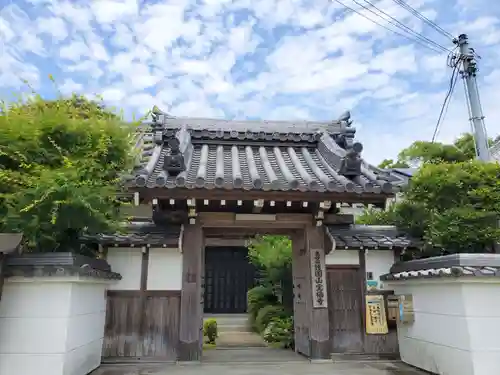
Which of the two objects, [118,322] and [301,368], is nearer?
[301,368]

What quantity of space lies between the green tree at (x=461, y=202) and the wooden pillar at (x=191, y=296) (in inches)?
165

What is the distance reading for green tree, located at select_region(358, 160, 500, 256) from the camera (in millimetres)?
6477

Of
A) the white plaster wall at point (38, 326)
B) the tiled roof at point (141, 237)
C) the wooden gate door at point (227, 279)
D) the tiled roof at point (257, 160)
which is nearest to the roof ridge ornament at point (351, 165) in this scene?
the tiled roof at point (257, 160)

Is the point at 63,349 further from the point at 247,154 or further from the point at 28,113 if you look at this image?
the point at 247,154

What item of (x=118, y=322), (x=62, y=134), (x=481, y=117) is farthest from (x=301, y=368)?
(x=481, y=117)

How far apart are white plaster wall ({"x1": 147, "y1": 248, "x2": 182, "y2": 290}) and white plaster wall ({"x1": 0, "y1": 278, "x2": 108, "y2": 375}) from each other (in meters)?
2.14

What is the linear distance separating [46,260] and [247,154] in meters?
5.02

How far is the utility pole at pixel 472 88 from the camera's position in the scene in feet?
35.5

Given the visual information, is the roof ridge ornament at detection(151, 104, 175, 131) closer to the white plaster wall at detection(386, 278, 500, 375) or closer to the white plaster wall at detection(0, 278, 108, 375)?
the white plaster wall at detection(0, 278, 108, 375)

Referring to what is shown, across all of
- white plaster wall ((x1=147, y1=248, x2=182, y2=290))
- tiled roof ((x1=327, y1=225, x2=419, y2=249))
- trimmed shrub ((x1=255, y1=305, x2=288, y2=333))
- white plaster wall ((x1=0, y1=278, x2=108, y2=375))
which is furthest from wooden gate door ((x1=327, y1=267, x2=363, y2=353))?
white plaster wall ((x1=0, y1=278, x2=108, y2=375))

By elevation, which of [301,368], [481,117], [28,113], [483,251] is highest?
[481,117]

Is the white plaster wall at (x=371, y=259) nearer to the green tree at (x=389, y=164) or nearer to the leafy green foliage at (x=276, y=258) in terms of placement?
the leafy green foliage at (x=276, y=258)

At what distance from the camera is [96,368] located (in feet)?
21.9

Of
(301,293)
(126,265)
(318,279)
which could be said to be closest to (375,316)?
(318,279)
